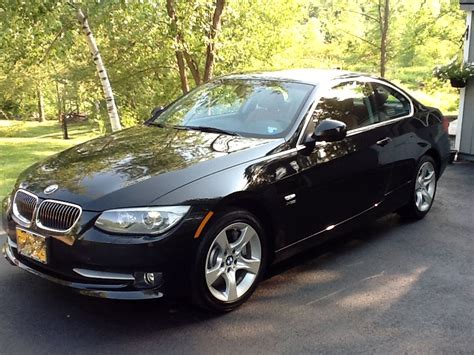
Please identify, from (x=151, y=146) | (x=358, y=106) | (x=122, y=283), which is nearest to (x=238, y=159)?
(x=151, y=146)

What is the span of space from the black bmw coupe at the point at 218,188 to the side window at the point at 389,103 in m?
0.02

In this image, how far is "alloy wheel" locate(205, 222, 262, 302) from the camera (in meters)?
3.31

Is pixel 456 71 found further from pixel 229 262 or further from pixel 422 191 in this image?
pixel 229 262

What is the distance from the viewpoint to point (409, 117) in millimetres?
5172

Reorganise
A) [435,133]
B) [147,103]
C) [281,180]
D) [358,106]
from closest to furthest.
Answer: [281,180]
[358,106]
[435,133]
[147,103]

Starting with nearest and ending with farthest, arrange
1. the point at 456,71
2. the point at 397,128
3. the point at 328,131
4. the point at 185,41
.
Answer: the point at 328,131 → the point at 397,128 → the point at 456,71 → the point at 185,41

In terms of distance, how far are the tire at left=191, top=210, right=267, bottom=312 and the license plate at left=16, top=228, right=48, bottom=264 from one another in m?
0.91

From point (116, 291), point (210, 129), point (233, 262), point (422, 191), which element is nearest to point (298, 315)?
point (233, 262)

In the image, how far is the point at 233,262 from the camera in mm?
3453

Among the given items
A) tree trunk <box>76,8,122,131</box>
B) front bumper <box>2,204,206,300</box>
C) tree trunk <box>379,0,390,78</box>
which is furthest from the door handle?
tree trunk <box>379,0,390,78</box>

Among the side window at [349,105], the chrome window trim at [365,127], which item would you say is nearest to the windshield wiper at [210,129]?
the chrome window trim at [365,127]

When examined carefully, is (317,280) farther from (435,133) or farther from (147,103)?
(147,103)

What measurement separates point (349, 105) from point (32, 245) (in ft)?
9.18

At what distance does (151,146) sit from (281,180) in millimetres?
982
